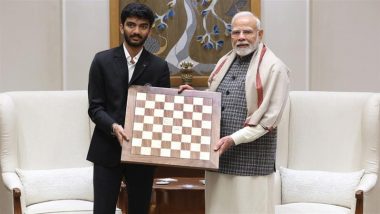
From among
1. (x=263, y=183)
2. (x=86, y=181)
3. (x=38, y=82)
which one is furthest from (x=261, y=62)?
(x=38, y=82)

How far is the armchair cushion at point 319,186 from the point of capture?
3.76 meters

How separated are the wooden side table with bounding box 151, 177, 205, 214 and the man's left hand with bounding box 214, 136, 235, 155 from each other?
1.09 meters

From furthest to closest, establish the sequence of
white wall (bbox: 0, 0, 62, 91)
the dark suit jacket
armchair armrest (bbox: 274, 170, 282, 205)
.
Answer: white wall (bbox: 0, 0, 62, 91), armchair armrest (bbox: 274, 170, 282, 205), the dark suit jacket

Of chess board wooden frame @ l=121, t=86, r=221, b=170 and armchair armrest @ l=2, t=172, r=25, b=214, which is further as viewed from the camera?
armchair armrest @ l=2, t=172, r=25, b=214

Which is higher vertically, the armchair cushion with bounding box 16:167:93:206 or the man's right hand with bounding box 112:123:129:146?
the man's right hand with bounding box 112:123:129:146

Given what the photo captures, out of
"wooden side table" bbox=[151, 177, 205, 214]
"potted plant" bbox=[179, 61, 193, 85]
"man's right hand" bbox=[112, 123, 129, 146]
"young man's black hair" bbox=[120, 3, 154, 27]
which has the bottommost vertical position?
"wooden side table" bbox=[151, 177, 205, 214]

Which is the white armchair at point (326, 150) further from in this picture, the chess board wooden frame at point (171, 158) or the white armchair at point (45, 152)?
the white armchair at point (45, 152)

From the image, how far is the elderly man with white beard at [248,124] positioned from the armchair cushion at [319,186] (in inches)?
35.1

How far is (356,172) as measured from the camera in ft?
12.6

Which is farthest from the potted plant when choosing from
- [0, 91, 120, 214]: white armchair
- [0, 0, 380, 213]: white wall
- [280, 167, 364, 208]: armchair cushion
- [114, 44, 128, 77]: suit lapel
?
[114, 44, 128, 77]: suit lapel

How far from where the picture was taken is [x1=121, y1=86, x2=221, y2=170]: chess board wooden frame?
286 centimetres

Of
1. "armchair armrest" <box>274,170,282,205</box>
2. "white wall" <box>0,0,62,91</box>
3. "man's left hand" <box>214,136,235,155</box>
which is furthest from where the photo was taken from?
"white wall" <box>0,0,62,91</box>

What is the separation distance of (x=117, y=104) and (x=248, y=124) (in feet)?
2.23

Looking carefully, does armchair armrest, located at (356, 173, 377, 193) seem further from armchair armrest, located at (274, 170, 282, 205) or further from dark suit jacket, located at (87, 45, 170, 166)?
dark suit jacket, located at (87, 45, 170, 166)
